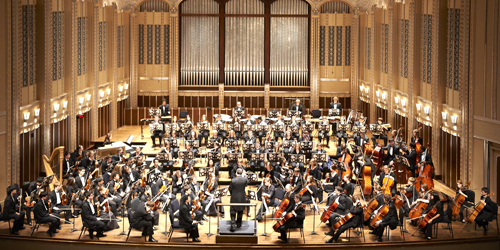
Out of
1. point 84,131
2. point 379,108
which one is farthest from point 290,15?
point 84,131

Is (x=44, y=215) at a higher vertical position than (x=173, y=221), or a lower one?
higher

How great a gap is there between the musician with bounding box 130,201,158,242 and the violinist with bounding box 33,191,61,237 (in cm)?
163

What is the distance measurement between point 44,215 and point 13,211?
0.69m

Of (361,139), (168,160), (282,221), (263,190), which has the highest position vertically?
(361,139)

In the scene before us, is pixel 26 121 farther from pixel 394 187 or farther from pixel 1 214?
pixel 394 187

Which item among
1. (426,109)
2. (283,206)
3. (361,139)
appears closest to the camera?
(283,206)

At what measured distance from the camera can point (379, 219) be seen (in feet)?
47.2

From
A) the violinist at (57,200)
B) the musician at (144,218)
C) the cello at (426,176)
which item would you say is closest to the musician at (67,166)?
the violinist at (57,200)

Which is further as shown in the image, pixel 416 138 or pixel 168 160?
pixel 416 138

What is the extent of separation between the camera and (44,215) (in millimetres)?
14516

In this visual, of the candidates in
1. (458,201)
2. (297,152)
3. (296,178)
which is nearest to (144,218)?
(296,178)

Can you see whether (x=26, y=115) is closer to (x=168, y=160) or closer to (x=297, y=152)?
(x=168, y=160)

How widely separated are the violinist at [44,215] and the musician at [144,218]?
163cm

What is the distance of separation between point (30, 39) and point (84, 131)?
4352mm
